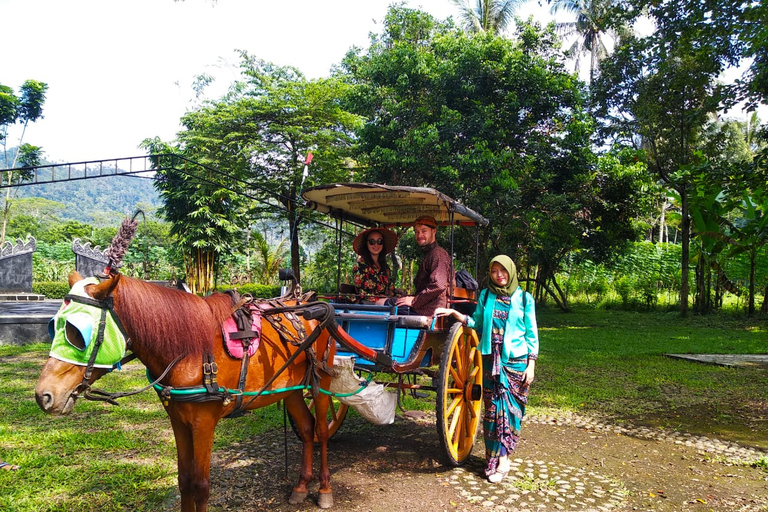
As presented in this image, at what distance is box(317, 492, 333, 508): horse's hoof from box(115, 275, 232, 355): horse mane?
1.57 metres

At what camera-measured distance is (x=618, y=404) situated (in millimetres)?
7203

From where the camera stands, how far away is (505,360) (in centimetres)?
466

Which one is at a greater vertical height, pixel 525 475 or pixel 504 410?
pixel 504 410

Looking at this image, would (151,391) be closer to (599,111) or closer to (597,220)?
(597,220)

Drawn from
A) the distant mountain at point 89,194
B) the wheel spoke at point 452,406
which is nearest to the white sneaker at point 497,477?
the wheel spoke at point 452,406

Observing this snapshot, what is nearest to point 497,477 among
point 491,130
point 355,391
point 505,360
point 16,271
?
point 505,360

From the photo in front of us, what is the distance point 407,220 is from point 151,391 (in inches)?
176

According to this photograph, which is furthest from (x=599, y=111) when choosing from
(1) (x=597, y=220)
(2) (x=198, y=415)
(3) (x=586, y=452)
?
(2) (x=198, y=415)

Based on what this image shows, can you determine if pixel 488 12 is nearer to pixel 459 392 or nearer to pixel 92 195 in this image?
pixel 459 392

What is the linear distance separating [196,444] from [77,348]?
0.87 meters

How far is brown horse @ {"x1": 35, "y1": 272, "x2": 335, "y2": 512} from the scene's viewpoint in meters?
2.66

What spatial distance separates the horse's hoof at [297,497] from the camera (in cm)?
399

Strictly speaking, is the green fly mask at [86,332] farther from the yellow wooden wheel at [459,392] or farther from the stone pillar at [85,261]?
the stone pillar at [85,261]

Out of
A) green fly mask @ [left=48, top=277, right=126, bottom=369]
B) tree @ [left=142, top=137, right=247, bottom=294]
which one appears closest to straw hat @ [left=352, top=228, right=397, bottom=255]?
green fly mask @ [left=48, top=277, right=126, bottom=369]
